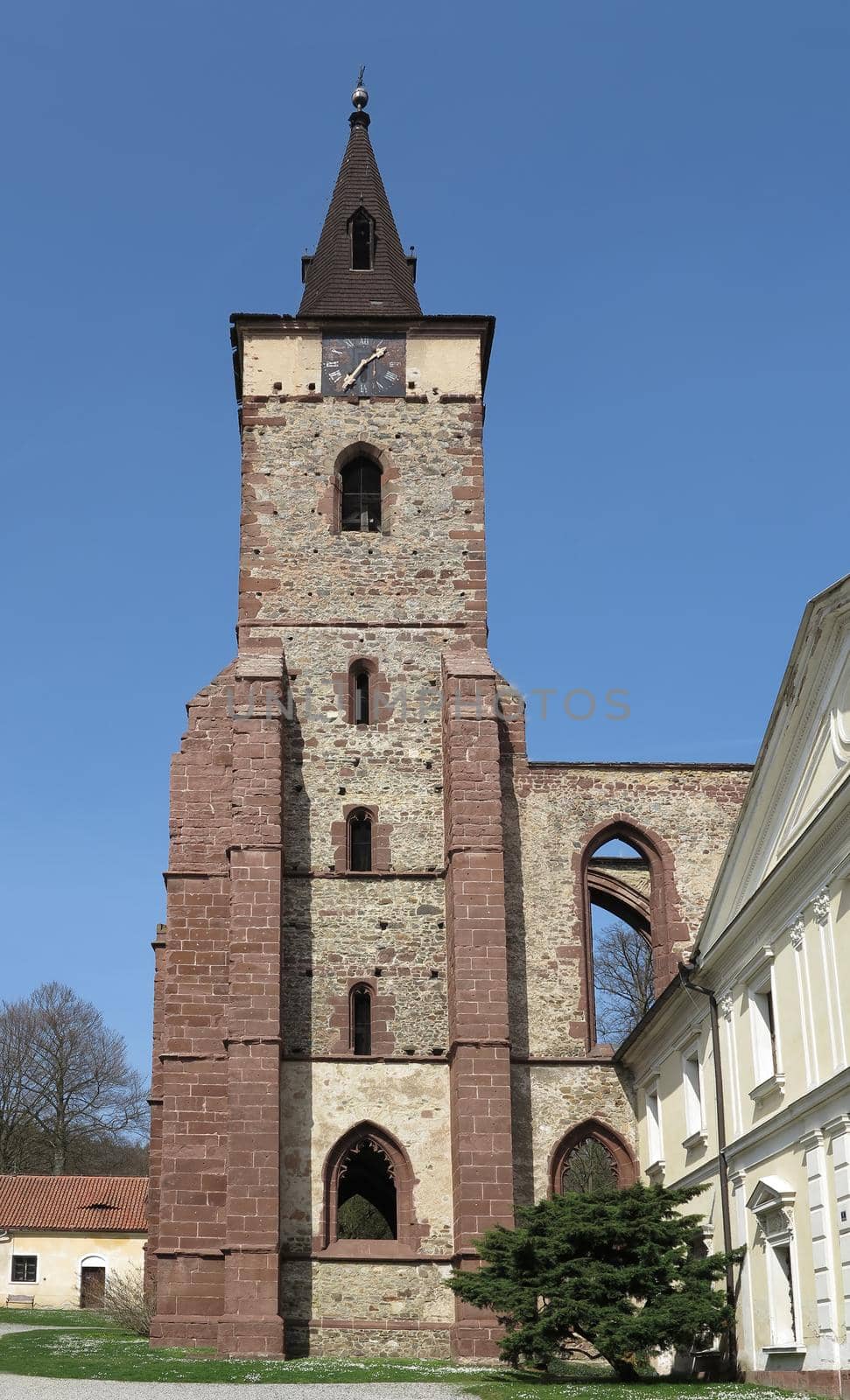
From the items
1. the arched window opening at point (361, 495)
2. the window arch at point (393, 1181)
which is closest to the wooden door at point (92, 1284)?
the window arch at point (393, 1181)

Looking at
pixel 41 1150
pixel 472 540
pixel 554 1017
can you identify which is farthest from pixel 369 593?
pixel 41 1150

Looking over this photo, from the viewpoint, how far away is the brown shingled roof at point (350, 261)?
3161 centimetres

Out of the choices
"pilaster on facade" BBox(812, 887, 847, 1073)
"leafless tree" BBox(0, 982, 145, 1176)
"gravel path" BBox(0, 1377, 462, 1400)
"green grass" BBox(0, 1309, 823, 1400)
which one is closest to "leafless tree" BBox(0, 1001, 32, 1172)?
"leafless tree" BBox(0, 982, 145, 1176)

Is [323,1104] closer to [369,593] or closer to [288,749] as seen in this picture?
[288,749]

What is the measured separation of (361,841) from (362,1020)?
9.61ft

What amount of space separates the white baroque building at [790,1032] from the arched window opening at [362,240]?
18.0m

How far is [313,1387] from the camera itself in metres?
17.9

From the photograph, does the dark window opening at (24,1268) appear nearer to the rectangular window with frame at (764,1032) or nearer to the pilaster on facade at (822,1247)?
the rectangular window with frame at (764,1032)

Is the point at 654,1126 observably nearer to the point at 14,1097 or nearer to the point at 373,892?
the point at 373,892

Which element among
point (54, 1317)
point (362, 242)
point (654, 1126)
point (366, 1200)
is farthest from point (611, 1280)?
point (54, 1317)

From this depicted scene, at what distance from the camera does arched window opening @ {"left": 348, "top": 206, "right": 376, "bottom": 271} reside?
33.1 metres

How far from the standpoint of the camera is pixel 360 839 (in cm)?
2639

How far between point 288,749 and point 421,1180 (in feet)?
23.3

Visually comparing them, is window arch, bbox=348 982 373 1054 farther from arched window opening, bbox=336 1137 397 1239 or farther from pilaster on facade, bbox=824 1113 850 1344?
pilaster on facade, bbox=824 1113 850 1344
